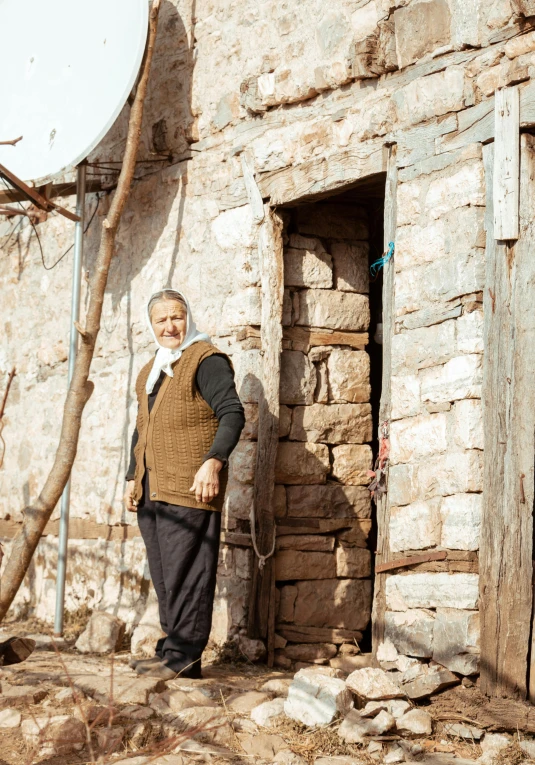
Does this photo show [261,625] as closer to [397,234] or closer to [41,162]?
[397,234]

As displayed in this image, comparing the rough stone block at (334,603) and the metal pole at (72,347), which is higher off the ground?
the metal pole at (72,347)

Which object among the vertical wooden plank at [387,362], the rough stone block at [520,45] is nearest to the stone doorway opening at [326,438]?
the vertical wooden plank at [387,362]

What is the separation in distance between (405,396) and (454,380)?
285mm

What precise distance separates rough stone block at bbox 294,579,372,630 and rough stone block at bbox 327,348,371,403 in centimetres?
95

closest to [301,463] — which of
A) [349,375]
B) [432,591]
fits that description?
[349,375]

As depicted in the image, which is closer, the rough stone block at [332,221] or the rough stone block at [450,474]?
the rough stone block at [450,474]

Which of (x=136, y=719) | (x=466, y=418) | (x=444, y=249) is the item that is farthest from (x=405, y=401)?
(x=136, y=719)

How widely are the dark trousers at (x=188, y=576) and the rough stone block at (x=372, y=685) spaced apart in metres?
0.77

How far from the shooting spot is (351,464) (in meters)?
5.20

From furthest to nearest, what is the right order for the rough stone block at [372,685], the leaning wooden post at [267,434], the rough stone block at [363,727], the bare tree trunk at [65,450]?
the leaning wooden post at [267,434]
the rough stone block at [372,685]
the rough stone block at [363,727]
the bare tree trunk at [65,450]

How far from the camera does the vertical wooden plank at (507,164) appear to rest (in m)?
4.04

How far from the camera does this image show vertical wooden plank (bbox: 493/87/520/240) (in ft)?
13.3

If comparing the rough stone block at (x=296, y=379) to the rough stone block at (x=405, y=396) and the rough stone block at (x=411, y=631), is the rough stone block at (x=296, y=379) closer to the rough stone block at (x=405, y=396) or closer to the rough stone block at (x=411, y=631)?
the rough stone block at (x=405, y=396)

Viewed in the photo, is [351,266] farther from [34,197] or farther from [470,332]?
[34,197]
